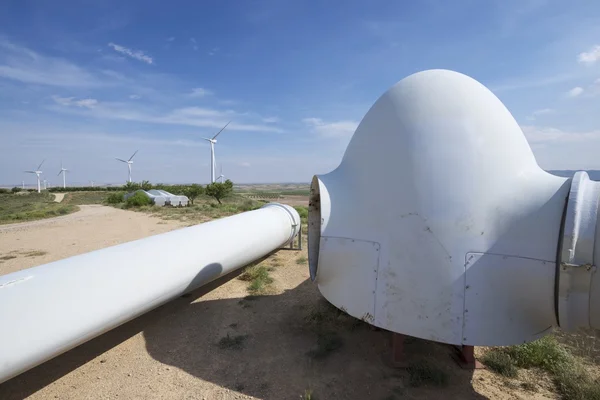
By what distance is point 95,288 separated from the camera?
402 centimetres

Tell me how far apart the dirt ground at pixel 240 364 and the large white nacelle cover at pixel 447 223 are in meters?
1.13

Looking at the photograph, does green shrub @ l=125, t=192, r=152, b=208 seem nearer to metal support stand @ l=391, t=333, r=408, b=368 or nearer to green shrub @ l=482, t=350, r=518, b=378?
metal support stand @ l=391, t=333, r=408, b=368

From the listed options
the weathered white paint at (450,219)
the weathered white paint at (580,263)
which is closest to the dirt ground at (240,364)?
the weathered white paint at (450,219)

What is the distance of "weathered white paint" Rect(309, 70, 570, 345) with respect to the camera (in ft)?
10.1

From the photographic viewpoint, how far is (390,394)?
3.66 metres

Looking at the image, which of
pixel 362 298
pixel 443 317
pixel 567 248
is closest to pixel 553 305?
pixel 567 248

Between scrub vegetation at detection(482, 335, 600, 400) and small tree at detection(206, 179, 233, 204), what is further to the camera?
small tree at detection(206, 179, 233, 204)

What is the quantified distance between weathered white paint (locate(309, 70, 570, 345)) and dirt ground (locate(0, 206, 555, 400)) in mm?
1114

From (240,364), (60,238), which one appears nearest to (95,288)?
(240,364)

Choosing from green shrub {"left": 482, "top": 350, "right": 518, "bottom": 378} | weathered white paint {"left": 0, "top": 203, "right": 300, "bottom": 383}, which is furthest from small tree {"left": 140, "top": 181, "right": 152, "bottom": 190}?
green shrub {"left": 482, "top": 350, "right": 518, "bottom": 378}

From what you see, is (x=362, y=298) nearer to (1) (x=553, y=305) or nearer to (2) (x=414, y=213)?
(2) (x=414, y=213)

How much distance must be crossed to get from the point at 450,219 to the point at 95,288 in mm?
4571

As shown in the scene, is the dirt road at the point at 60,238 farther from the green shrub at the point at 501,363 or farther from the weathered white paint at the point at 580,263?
the weathered white paint at the point at 580,263

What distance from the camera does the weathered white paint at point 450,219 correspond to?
307cm
